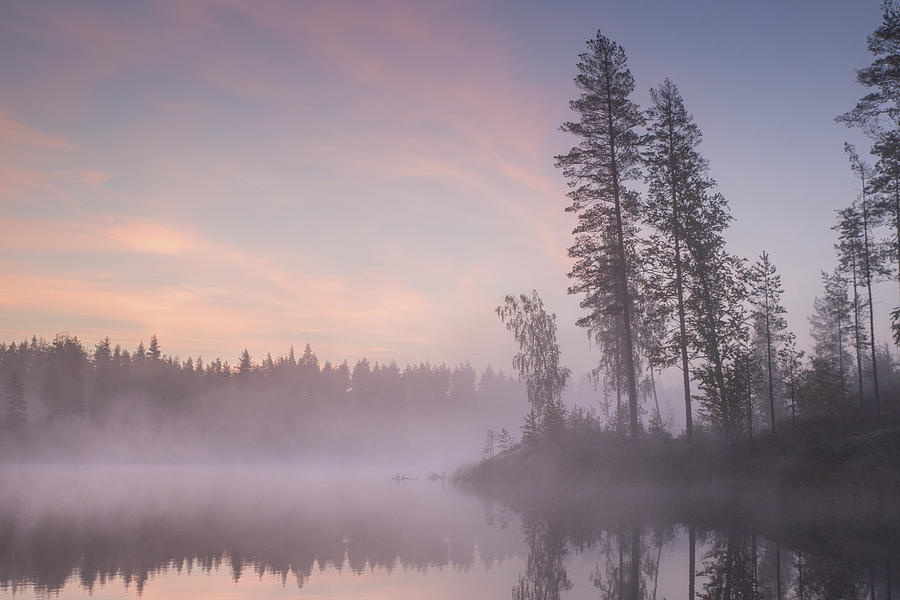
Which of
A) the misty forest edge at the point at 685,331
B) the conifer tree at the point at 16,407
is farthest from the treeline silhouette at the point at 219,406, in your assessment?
the misty forest edge at the point at 685,331

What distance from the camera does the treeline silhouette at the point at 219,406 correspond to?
100087 mm

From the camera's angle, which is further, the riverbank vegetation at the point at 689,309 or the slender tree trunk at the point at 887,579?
the riverbank vegetation at the point at 689,309

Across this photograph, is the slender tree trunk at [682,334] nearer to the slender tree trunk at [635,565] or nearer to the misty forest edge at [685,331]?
the misty forest edge at [685,331]

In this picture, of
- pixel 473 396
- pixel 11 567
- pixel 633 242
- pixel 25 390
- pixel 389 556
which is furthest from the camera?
pixel 473 396

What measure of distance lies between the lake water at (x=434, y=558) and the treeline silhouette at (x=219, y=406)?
296 ft

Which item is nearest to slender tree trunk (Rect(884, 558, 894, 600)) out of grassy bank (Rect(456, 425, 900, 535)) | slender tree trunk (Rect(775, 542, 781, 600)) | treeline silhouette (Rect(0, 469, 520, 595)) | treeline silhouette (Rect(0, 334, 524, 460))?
slender tree trunk (Rect(775, 542, 781, 600))

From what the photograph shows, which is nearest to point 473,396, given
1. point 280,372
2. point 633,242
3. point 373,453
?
point 373,453

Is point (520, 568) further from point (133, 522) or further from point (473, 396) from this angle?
point (473, 396)

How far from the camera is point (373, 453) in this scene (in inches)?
5866

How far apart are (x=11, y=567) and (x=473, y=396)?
178m

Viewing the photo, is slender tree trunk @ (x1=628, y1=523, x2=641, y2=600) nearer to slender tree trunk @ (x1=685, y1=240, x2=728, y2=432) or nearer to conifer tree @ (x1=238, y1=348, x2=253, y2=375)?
slender tree trunk @ (x1=685, y1=240, x2=728, y2=432)

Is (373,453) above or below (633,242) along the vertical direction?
below

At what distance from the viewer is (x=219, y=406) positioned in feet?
432

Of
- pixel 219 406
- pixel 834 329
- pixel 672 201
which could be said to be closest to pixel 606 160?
pixel 672 201
